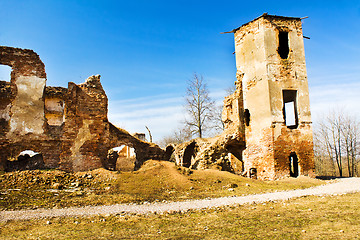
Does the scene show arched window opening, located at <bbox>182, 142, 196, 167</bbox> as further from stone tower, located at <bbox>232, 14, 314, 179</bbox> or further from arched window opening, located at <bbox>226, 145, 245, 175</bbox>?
stone tower, located at <bbox>232, 14, 314, 179</bbox>

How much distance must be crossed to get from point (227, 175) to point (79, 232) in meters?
9.39

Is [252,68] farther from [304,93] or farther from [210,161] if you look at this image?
[210,161]

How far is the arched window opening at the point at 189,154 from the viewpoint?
21859 mm

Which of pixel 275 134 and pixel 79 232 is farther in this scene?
pixel 275 134

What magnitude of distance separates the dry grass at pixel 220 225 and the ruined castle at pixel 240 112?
7.51 metres

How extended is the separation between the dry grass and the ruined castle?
7.51 metres

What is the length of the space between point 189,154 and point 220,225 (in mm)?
16337

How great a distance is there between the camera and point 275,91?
1527 centimetres

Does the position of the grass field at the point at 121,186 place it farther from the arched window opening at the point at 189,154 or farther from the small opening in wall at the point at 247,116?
the arched window opening at the point at 189,154

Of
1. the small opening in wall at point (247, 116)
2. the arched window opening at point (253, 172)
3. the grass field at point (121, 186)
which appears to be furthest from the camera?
the small opening in wall at point (247, 116)

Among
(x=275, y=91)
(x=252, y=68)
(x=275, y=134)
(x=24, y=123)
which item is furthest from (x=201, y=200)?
(x=24, y=123)

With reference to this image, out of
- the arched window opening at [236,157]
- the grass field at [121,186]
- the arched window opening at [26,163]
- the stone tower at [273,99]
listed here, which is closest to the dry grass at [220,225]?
the grass field at [121,186]

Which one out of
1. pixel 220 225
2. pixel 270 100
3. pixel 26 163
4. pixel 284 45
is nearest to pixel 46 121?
pixel 26 163

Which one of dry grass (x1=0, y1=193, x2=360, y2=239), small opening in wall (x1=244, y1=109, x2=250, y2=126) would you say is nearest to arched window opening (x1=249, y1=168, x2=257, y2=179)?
small opening in wall (x1=244, y1=109, x2=250, y2=126)
